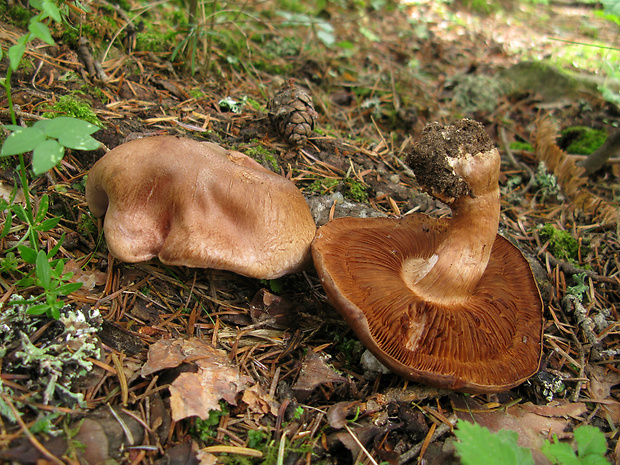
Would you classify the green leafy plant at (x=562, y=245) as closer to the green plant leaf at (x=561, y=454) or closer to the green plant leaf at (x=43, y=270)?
the green plant leaf at (x=561, y=454)

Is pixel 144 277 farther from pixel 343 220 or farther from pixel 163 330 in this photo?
pixel 343 220

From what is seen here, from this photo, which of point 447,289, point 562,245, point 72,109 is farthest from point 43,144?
point 562,245

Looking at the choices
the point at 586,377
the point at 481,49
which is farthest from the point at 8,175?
the point at 481,49

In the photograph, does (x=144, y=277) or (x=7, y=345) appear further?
(x=144, y=277)

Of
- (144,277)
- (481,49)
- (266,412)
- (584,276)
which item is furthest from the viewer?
(481,49)

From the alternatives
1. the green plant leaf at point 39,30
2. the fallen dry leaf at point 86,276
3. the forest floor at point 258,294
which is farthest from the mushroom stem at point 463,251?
the green plant leaf at point 39,30

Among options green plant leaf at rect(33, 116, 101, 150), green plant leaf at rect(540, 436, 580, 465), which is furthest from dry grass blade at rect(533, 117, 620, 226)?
green plant leaf at rect(33, 116, 101, 150)
